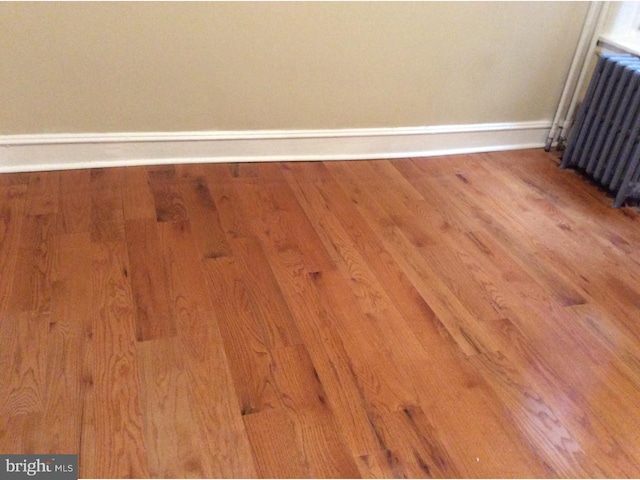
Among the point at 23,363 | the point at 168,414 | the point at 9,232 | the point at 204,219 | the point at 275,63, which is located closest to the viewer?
the point at 168,414

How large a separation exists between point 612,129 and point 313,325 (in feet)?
5.95

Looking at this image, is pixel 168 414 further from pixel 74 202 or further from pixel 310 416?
pixel 74 202

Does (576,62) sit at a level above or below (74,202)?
above

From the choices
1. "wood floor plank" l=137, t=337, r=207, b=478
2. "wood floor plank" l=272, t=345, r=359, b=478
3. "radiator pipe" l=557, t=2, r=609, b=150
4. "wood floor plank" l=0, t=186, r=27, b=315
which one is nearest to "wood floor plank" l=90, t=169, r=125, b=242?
"wood floor plank" l=0, t=186, r=27, b=315

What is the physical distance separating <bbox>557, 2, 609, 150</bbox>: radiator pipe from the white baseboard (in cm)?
10

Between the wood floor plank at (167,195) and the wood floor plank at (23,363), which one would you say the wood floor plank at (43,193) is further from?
the wood floor plank at (23,363)

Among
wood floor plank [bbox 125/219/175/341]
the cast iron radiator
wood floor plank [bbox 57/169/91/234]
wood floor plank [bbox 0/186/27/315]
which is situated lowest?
wood floor plank [bbox 0/186/27/315]

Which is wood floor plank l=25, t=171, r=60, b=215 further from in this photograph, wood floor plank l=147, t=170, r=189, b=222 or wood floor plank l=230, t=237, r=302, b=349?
wood floor plank l=230, t=237, r=302, b=349

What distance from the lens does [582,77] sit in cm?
295

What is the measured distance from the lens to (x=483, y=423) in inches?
59.7

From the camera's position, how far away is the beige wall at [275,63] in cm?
231

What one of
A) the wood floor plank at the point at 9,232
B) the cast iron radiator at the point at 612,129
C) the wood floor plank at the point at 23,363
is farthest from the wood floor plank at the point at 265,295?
the cast iron radiator at the point at 612,129

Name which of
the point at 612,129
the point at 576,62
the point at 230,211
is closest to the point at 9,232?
the point at 230,211

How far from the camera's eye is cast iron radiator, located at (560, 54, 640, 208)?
250 centimetres
